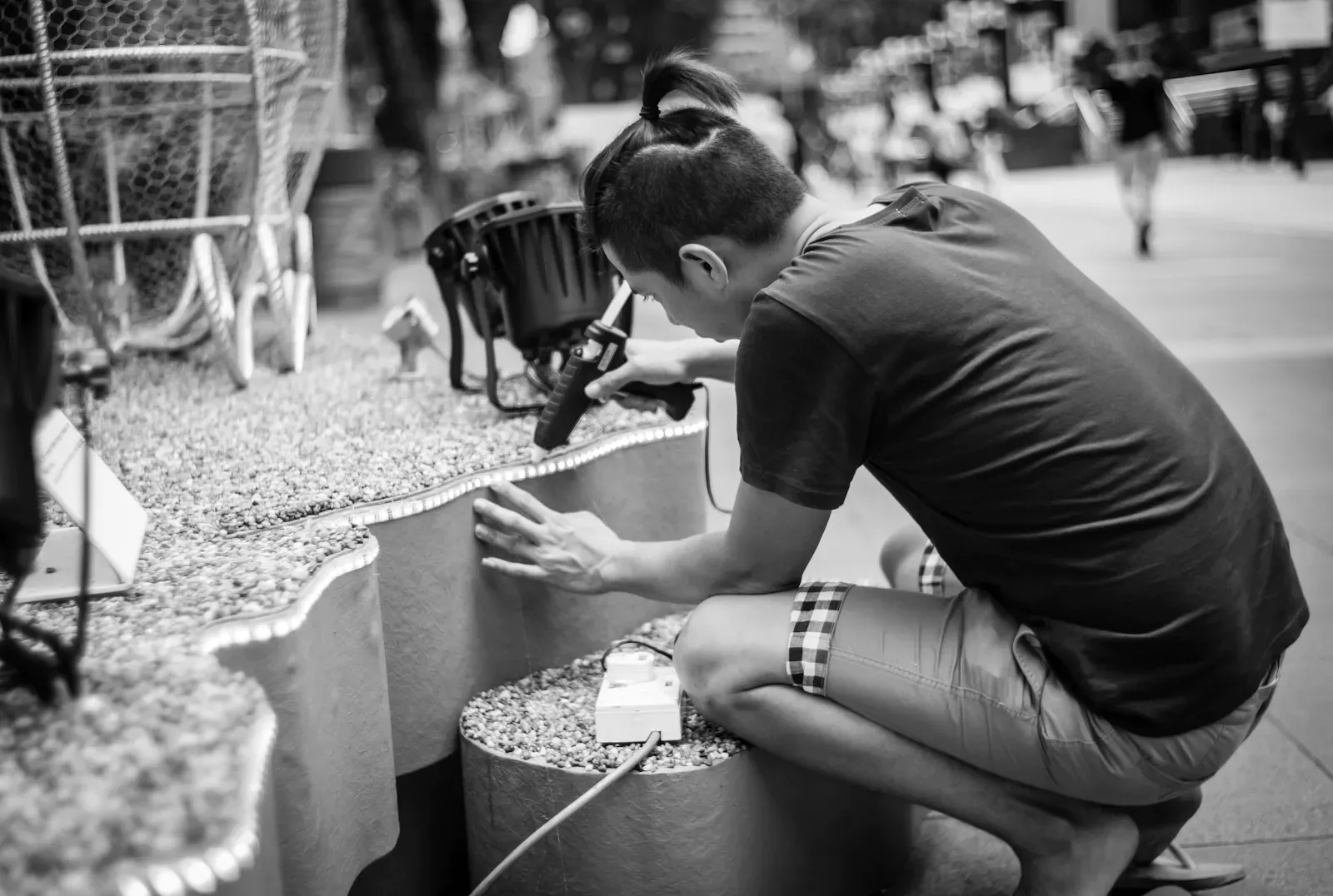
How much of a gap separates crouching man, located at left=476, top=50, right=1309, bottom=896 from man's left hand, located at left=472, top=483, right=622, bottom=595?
0.13 metres

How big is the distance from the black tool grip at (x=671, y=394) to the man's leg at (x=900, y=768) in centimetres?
59

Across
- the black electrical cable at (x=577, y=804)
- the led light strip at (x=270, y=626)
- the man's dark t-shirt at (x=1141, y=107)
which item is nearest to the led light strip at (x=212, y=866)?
the led light strip at (x=270, y=626)

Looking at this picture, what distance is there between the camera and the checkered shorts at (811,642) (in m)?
1.51

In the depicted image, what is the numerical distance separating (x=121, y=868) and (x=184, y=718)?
7.0 inches

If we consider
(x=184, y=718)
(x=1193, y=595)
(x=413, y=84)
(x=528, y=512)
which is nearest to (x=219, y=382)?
(x=528, y=512)

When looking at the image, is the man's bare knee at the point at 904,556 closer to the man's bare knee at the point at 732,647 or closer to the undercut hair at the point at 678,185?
the man's bare knee at the point at 732,647

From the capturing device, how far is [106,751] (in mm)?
988

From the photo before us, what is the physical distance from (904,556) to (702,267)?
713mm

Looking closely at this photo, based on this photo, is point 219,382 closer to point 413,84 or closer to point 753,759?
point 753,759

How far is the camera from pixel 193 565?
1.55 meters

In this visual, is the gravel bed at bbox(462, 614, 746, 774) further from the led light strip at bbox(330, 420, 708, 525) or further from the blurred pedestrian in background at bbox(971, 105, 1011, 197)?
the blurred pedestrian in background at bbox(971, 105, 1011, 197)

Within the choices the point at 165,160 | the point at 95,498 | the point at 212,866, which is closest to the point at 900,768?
the point at 212,866

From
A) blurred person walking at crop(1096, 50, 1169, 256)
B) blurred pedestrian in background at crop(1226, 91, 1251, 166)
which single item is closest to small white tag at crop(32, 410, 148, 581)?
blurred person walking at crop(1096, 50, 1169, 256)

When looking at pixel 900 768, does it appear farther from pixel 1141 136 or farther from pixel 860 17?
pixel 860 17
